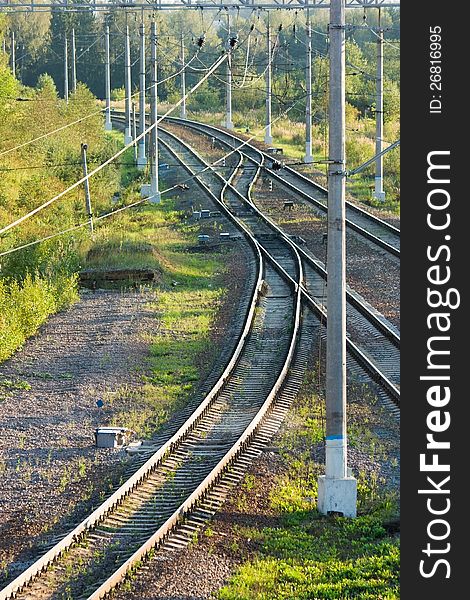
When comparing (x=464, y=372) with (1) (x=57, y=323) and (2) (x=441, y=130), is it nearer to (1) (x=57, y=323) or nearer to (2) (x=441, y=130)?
(2) (x=441, y=130)

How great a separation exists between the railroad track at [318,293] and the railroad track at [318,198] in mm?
1290

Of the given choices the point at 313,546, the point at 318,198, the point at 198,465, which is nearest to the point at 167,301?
the point at 198,465

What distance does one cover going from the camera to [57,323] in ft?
71.7

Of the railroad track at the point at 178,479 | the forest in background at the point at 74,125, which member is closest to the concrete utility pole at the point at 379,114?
the forest in background at the point at 74,125

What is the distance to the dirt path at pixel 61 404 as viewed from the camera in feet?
40.0

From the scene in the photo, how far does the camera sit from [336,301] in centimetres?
1206

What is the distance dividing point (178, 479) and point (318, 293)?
38.7ft

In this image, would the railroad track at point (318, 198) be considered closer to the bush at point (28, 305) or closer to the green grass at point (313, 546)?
the bush at point (28, 305)

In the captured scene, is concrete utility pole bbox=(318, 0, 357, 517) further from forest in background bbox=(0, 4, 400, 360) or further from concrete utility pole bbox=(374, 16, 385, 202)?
concrete utility pole bbox=(374, 16, 385, 202)

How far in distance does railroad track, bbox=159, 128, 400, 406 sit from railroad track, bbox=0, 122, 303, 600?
3.70 ft

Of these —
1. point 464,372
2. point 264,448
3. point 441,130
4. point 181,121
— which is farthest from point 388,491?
point 181,121

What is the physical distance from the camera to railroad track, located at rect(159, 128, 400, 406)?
59.3ft

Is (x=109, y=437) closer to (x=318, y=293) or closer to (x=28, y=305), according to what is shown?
(x=28, y=305)

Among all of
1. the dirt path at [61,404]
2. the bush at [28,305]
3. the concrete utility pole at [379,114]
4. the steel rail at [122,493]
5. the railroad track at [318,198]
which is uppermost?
the concrete utility pole at [379,114]
